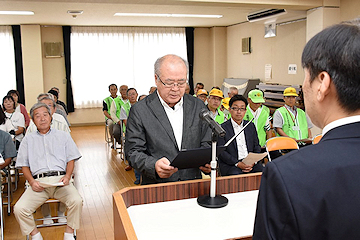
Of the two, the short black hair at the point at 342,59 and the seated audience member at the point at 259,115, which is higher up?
the short black hair at the point at 342,59

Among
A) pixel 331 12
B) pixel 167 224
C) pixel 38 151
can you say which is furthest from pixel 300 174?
pixel 331 12

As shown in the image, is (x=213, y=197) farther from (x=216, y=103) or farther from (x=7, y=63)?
(x=7, y=63)

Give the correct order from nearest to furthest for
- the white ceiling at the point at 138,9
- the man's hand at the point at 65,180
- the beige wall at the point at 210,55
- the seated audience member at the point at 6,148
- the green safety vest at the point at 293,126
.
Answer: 1. the man's hand at the point at 65,180
2. the seated audience member at the point at 6,148
3. the green safety vest at the point at 293,126
4. the white ceiling at the point at 138,9
5. the beige wall at the point at 210,55

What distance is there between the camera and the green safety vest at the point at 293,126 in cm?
492

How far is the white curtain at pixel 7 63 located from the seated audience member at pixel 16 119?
501 cm

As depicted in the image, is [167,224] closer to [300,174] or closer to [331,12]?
[300,174]

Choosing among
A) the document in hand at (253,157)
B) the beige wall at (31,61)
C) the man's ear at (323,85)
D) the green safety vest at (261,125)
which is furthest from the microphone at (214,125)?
the beige wall at (31,61)

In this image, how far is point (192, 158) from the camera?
1.83 m

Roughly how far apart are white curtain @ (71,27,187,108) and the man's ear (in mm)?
10262

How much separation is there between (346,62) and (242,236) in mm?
1004

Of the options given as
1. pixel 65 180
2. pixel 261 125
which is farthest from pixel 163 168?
pixel 261 125

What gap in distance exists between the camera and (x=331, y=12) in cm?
619

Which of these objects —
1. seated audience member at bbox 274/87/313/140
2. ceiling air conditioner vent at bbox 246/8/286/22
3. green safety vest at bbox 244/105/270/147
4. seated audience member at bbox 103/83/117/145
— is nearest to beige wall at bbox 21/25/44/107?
seated audience member at bbox 103/83/117/145

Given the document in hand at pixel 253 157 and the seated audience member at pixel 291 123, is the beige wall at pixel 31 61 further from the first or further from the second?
the document in hand at pixel 253 157
